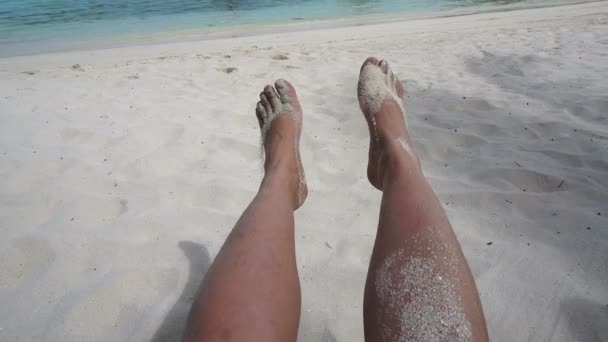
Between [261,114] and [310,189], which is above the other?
[261,114]

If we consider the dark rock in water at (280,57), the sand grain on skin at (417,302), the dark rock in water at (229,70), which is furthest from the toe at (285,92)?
the dark rock in water at (280,57)

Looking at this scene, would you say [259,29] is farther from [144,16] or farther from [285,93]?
[285,93]

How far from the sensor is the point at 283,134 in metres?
1.59

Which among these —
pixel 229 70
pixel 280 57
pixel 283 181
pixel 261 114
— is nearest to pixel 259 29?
pixel 280 57

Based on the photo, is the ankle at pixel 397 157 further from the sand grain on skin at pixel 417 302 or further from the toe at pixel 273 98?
the toe at pixel 273 98

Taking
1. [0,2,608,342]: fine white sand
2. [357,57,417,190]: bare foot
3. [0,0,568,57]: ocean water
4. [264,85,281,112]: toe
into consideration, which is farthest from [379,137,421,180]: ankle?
[0,0,568,57]: ocean water

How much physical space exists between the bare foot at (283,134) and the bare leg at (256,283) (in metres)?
0.11

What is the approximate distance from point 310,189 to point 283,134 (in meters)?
Result: 0.26

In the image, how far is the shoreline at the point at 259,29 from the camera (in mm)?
6070

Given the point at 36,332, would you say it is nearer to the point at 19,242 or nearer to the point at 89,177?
the point at 19,242

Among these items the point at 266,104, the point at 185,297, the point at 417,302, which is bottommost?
the point at 185,297

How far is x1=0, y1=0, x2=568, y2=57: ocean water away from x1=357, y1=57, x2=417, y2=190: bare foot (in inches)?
227

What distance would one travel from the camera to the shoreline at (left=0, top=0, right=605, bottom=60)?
19.9 ft

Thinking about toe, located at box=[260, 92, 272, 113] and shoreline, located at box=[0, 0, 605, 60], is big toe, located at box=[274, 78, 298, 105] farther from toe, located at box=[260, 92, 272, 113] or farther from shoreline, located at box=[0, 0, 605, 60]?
shoreline, located at box=[0, 0, 605, 60]
